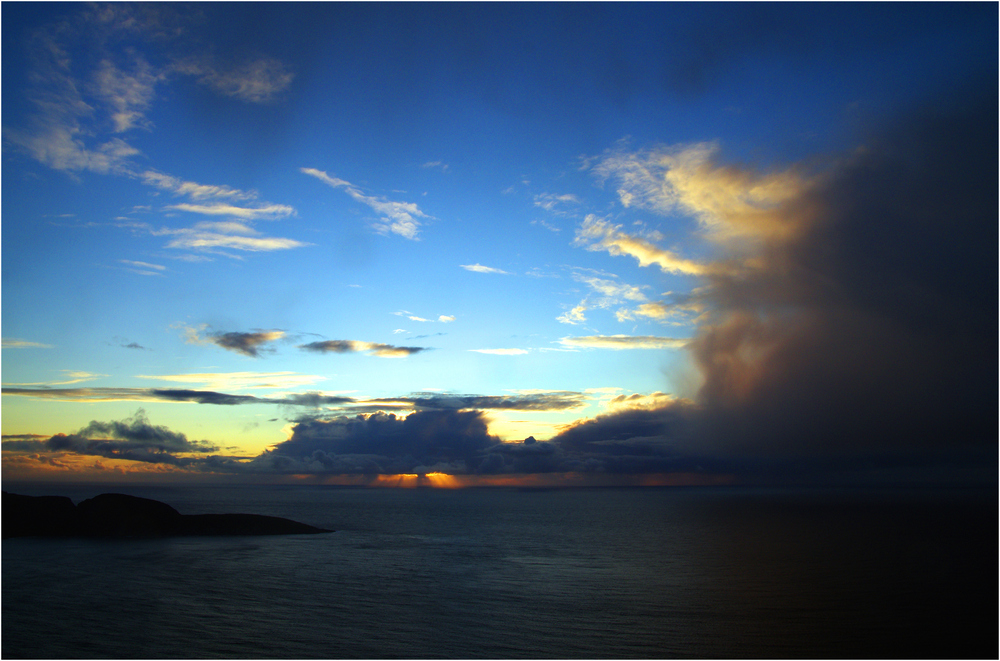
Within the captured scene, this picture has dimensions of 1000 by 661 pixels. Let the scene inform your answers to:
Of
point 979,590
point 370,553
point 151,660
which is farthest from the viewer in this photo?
point 370,553

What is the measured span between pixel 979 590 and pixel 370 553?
222 feet

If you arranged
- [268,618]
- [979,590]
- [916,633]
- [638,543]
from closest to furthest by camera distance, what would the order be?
[916,633]
[268,618]
[979,590]
[638,543]

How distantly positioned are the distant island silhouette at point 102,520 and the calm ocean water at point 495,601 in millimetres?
11382

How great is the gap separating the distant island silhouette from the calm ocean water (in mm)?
11382

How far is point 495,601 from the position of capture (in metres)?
45.5

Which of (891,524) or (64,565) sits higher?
(64,565)

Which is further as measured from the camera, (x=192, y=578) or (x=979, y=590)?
(x=192, y=578)

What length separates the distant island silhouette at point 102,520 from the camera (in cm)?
8850

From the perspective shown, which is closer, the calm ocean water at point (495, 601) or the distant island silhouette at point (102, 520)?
the calm ocean water at point (495, 601)

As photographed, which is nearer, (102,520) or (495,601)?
(495,601)

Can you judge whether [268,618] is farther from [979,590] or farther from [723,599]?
[979,590]

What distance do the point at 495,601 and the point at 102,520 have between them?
3166 inches

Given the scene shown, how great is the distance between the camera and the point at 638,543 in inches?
3442

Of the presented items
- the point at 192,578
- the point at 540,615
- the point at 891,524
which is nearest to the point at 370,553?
the point at 192,578
